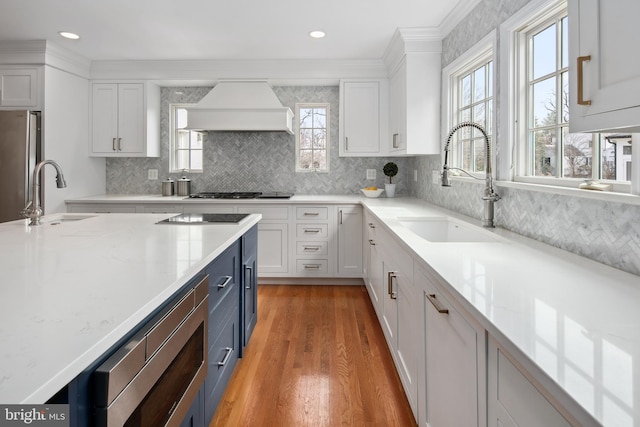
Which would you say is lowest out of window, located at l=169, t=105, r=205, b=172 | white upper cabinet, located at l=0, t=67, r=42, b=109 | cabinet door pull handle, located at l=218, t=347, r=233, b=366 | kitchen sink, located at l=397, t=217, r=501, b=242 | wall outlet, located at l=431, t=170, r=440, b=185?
cabinet door pull handle, located at l=218, t=347, r=233, b=366

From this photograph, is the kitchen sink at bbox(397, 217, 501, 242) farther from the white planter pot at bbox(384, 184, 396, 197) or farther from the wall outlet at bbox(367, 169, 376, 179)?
the wall outlet at bbox(367, 169, 376, 179)

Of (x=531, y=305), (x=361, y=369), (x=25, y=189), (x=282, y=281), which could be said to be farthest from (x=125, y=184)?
(x=531, y=305)

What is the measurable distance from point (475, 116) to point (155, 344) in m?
2.60

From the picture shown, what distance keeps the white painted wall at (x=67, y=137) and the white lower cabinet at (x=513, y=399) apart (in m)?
4.17

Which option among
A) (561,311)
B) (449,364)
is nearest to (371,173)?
(449,364)

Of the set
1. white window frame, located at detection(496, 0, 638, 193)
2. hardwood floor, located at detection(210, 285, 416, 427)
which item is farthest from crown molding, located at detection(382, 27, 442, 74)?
hardwood floor, located at detection(210, 285, 416, 427)

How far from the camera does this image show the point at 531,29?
7.14 feet

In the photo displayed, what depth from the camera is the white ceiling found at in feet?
9.80

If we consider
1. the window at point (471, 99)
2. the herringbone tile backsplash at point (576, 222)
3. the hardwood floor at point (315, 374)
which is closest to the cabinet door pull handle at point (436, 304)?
the herringbone tile backsplash at point (576, 222)

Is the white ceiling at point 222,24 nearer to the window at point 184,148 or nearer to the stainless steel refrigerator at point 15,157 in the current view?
the stainless steel refrigerator at point 15,157

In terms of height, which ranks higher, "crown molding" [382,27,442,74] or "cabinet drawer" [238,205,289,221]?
"crown molding" [382,27,442,74]

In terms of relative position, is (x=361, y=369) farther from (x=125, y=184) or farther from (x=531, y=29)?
(x=125, y=184)

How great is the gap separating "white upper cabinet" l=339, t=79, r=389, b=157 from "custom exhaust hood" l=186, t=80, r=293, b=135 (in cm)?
62

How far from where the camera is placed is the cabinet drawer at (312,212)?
13.8ft
